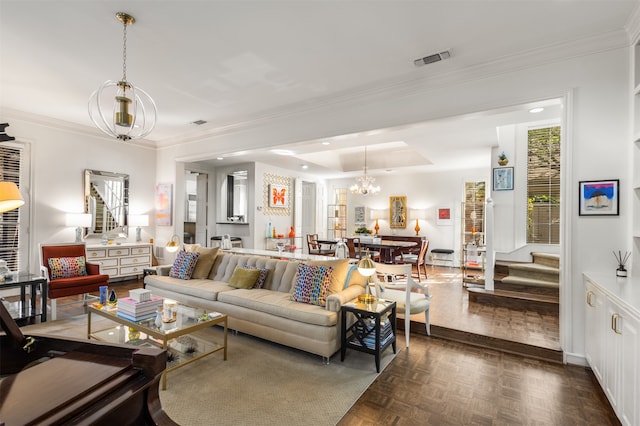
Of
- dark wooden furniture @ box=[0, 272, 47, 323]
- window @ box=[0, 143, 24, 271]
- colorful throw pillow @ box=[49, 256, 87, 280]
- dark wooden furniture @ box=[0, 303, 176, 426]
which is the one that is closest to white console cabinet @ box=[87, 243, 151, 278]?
colorful throw pillow @ box=[49, 256, 87, 280]

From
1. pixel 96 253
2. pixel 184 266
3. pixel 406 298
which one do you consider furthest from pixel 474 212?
pixel 96 253

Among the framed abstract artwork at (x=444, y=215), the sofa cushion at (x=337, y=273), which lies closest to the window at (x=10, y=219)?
the sofa cushion at (x=337, y=273)

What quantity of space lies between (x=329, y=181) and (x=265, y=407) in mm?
8875

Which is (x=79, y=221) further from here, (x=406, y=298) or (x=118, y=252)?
(x=406, y=298)

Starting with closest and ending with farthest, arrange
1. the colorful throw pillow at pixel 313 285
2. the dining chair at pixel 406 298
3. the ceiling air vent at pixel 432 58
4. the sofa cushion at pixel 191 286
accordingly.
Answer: the ceiling air vent at pixel 432 58 < the colorful throw pillow at pixel 313 285 < the dining chair at pixel 406 298 < the sofa cushion at pixel 191 286

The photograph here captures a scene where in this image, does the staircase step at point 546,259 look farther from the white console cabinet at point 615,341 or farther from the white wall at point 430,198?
the white wall at point 430,198

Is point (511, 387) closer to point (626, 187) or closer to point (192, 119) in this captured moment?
point (626, 187)

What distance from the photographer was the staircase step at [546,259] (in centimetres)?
505

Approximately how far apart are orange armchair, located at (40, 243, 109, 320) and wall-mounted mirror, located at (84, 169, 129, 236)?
1234 mm

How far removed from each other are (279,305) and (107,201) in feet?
16.1

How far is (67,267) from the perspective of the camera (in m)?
4.62

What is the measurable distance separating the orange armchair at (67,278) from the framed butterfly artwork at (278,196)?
4.17 m

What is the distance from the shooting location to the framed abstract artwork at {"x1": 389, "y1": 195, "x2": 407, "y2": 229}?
372 inches

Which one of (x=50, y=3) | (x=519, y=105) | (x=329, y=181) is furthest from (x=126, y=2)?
(x=329, y=181)
